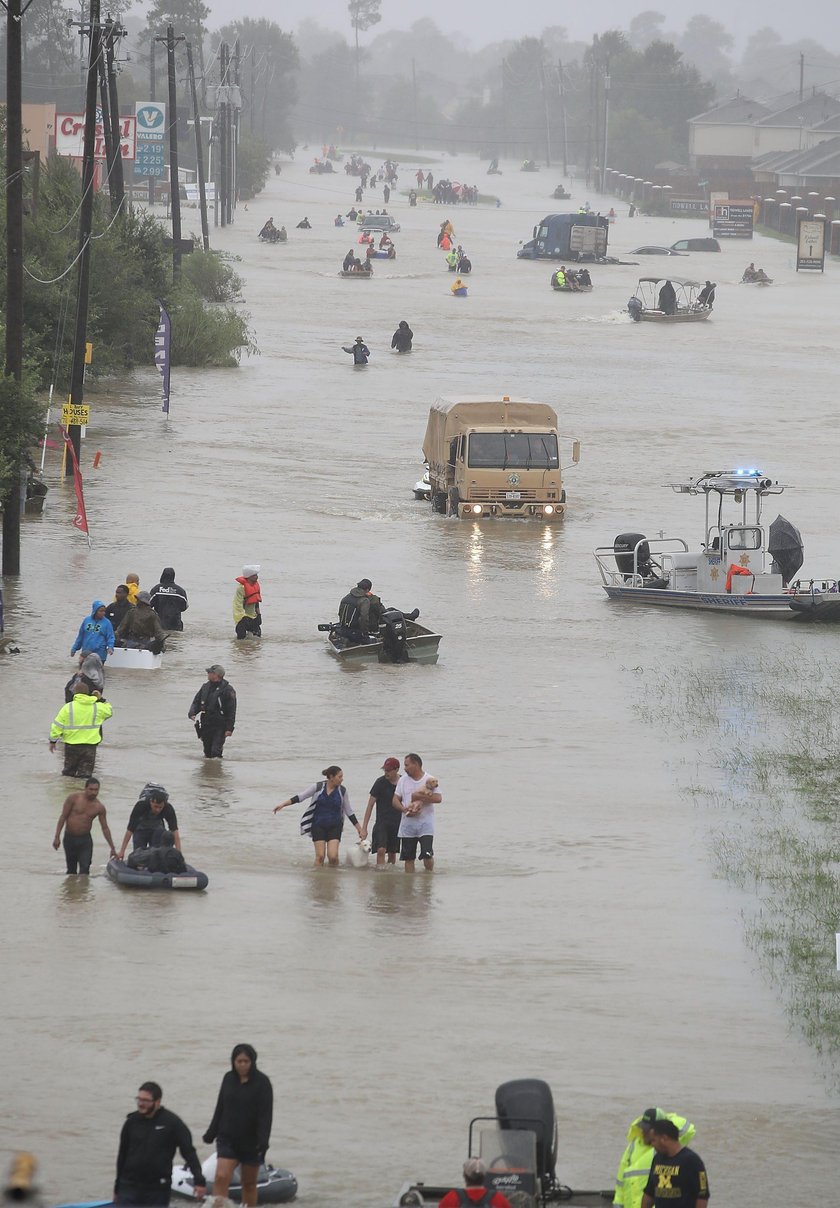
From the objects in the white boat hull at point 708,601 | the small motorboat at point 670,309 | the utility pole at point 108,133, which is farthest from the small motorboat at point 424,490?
the small motorboat at point 670,309

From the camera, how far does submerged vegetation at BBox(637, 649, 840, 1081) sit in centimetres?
1498

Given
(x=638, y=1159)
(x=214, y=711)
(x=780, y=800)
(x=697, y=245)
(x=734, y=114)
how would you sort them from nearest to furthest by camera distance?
(x=638, y=1159) → (x=214, y=711) → (x=780, y=800) → (x=697, y=245) → (x=734, y=114)

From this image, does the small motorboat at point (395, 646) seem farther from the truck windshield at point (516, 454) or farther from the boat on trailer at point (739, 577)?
the truck windshield at point (516, 454)

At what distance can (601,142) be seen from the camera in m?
187

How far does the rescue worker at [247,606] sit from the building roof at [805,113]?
141 m

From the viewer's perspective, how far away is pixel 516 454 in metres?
37.8

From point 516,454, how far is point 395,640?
1296 cm

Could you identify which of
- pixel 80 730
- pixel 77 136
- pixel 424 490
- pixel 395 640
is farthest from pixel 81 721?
pixel 77 136

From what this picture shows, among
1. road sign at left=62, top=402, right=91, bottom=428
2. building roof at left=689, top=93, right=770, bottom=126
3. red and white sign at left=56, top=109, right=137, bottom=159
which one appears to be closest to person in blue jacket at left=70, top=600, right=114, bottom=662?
road sign at left=62, top=402, right=91, bottom=428

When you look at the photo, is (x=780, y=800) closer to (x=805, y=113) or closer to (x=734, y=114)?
(x=734, y=114)

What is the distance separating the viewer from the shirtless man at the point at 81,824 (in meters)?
15.6

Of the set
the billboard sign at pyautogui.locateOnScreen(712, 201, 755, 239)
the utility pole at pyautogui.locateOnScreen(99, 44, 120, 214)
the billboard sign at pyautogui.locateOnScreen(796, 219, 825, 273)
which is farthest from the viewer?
the billboard sign at pyautogui.locateOnScreen(712, 201, 755, 239)

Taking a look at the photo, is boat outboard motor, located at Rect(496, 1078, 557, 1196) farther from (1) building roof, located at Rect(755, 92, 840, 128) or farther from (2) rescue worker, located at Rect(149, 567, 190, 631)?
(1) building roof, located at Rect(755, 92, 840, 128)

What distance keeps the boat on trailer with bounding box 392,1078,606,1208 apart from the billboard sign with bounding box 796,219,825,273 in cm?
9399
